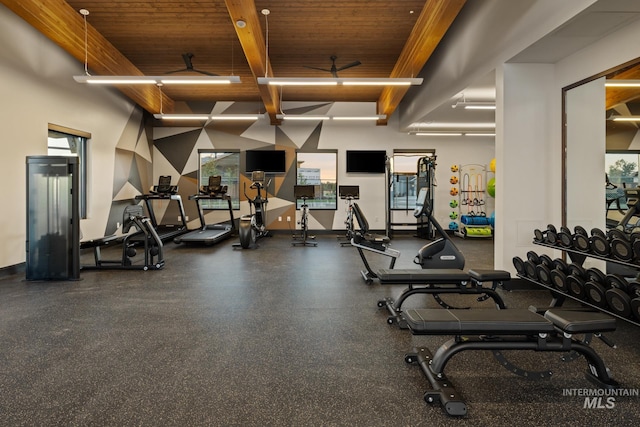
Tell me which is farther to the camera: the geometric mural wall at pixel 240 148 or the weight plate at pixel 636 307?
the geometric mural wall at pixel 240 148

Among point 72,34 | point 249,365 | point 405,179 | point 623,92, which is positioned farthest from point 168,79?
point 405,179

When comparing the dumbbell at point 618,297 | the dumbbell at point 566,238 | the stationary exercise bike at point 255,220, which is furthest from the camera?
the stationary exercise bike at point 255,220

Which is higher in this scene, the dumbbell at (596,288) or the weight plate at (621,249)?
the weight plate at (621,249)

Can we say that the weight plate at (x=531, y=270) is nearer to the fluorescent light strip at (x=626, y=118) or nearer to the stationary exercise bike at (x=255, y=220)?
the fluorescent light strip at (x=626, y=118)

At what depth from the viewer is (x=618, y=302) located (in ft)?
8.24

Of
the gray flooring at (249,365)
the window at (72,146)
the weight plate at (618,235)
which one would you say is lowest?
the gray flooring at (249,365)

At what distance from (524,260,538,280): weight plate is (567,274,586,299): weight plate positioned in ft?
1.28

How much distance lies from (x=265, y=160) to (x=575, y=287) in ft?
25.2

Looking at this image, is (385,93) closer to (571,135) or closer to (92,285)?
(571,135)

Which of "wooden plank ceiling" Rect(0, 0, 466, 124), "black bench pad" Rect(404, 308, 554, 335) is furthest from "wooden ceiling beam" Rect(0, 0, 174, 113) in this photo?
"black bench pad" Rect(404, 308, 554, 335)

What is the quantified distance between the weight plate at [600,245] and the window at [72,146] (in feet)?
22.8

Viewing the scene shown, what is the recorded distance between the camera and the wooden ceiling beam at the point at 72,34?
464 centimetres

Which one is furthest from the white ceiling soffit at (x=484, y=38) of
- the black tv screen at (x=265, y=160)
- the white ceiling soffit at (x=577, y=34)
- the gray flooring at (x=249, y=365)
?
the black tv screen at (x=265, y=160)

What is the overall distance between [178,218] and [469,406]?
9.15 metres
